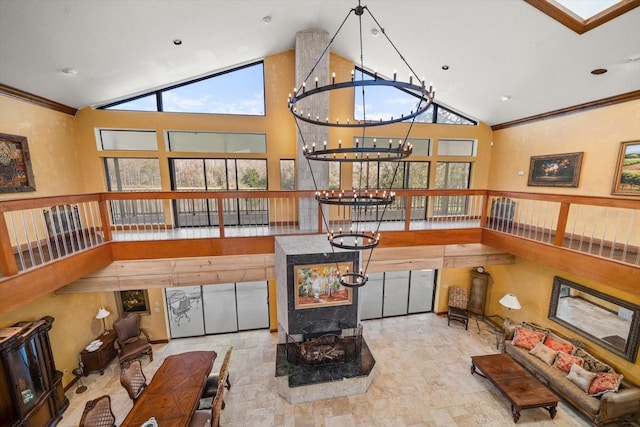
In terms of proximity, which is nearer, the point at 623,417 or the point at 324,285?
the point at 623,417

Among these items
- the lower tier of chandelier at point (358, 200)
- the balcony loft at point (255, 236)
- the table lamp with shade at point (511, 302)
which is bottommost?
the table lamp with shade at point (511, 302)

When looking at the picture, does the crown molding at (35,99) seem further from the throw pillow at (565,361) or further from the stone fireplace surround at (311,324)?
the throw pillow at (565,361)

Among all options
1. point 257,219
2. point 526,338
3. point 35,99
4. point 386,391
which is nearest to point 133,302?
point 257,219

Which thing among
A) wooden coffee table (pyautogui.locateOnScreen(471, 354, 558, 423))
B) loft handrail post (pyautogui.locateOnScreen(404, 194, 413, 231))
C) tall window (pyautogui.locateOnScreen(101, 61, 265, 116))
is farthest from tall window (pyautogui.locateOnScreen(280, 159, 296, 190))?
wooden coffee table (pyautogui.locateOnScreen(471, 354, 558, 423))

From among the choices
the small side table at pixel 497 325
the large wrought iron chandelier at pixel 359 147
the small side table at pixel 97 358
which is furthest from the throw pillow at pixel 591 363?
the small side table at pixel 97 358

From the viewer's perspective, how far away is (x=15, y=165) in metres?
4.45

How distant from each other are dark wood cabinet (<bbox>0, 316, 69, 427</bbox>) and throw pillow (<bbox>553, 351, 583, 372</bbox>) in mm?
9509

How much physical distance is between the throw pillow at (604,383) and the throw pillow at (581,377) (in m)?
0.05

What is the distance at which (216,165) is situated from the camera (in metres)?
6.61

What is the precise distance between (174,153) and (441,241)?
264 inches

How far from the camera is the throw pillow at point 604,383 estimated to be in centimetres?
441

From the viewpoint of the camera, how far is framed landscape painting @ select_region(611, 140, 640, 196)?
179 inches

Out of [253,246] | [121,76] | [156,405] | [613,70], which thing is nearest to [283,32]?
[121,76]

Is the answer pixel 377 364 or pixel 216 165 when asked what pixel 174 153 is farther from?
pixel 377 364
